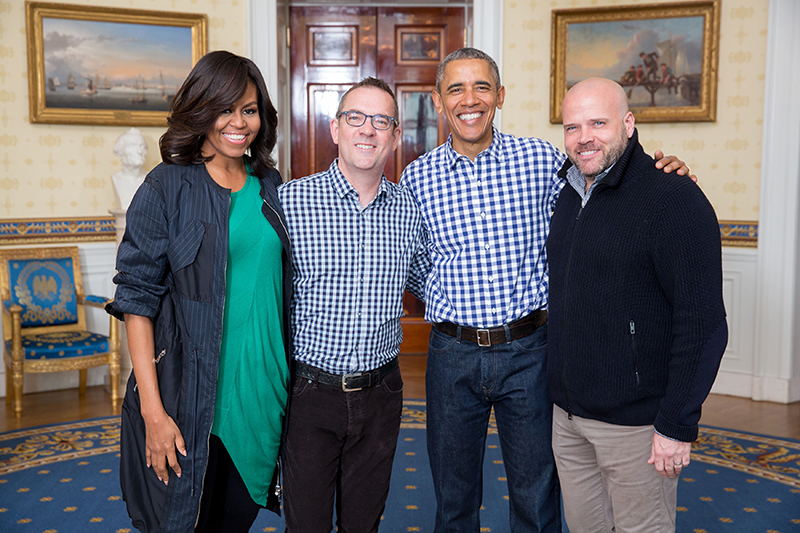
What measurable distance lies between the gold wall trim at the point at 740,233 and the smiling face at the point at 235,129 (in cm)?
415

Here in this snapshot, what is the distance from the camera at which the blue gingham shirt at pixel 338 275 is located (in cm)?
194

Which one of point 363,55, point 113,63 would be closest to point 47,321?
point 113,63

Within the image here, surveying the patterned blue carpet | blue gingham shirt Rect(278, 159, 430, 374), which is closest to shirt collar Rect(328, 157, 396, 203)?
blue gingham shirt Rect(278, 159, 430, 374)

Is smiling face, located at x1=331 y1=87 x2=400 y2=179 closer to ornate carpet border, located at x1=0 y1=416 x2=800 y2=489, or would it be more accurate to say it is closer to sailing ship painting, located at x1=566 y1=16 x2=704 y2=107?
ornate carpet border, located at x1=0 y1=416 x2=800 y2=489

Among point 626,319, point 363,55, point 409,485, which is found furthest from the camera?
point 363,55

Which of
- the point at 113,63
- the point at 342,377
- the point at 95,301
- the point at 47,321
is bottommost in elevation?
the point at 47,321

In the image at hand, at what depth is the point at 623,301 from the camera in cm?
186

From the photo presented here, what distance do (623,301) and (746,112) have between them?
388 centimetres

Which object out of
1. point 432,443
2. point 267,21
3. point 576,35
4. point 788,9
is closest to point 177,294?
point 432,443

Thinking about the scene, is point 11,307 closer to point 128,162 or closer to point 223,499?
point 128,162

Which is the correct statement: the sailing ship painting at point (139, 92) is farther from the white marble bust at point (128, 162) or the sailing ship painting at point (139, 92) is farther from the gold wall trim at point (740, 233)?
the gold wall trim at point (740, 233)

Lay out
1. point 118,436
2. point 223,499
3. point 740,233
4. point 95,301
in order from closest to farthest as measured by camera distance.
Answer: point 223,499
point 118,436
point 95,301
point 740,233

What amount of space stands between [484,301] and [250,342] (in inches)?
29.3

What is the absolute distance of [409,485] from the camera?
352cm
